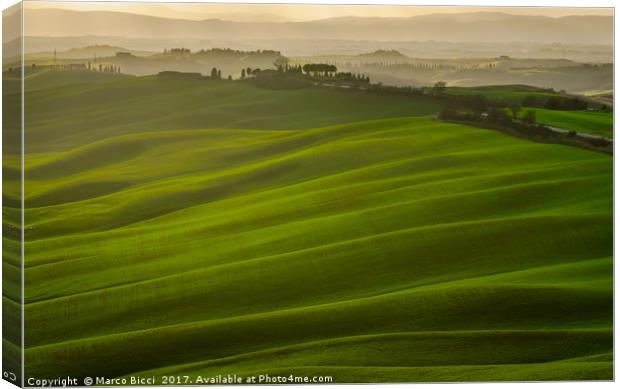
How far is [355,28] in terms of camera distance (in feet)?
34.3

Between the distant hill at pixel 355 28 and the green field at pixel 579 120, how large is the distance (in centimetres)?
65

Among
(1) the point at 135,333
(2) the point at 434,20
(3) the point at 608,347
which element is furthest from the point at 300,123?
(3) the point at 608,347

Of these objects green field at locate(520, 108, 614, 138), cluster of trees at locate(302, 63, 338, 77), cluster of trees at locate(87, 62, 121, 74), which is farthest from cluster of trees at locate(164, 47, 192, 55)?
green field at locate(520, 108, 614, 138)

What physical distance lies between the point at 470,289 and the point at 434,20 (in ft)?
7.89

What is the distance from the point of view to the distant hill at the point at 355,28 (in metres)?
10.0

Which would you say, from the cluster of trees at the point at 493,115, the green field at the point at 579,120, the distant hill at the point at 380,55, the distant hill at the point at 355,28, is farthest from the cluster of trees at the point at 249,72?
the green field at the point at 579,120

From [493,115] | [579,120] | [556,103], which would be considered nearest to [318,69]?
[493,115]

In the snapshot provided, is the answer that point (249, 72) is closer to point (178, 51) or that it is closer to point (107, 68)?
point (178, 51)

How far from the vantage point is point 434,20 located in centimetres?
1062

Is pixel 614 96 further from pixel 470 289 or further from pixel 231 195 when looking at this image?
pixel 231 195

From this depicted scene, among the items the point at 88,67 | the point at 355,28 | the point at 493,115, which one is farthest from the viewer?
the point at 493,115

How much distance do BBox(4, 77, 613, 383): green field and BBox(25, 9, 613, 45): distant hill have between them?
18.2 inches

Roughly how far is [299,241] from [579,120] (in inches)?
109

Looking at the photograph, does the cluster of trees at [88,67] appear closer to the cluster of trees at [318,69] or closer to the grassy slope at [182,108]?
the grassy slope at [182,108]
